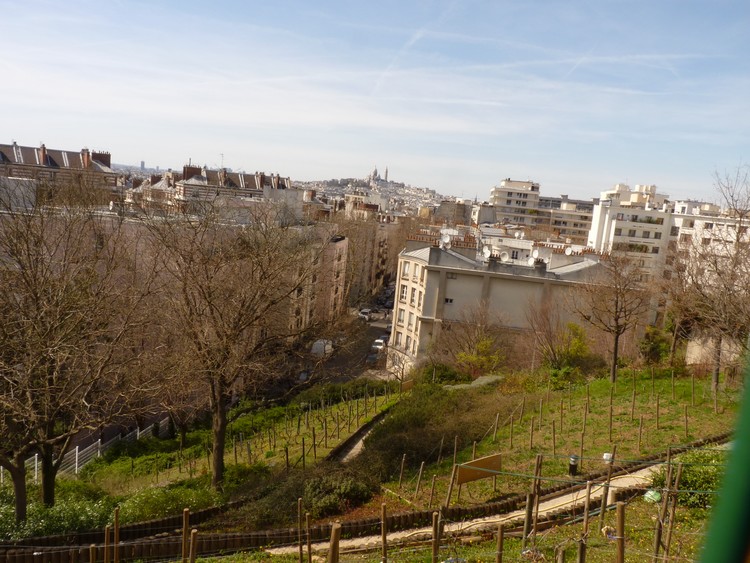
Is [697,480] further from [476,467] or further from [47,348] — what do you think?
[47,348]

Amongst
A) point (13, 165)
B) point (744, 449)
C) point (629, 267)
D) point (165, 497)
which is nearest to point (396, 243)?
point (13, 165)

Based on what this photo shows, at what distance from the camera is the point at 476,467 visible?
10.7 metres

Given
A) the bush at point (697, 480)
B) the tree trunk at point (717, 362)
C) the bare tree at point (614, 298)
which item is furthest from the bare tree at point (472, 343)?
the bush at point (697, 480)

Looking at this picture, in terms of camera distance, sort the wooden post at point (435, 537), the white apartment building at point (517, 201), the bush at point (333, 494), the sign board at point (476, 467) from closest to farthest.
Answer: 1. the wooden post at point (435, 537)
2. the sign board at point (476, 467)
3. the bush at point (333, 494)
4. the white apartment building at point (517, 201)

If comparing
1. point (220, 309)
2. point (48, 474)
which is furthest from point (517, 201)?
point (48, 474)

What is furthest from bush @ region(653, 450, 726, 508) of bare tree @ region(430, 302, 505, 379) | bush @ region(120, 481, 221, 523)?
bare tree @ region(430, 302, 505, 379)

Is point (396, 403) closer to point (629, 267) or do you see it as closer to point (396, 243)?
point (629, 267)

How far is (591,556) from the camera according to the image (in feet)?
27.3

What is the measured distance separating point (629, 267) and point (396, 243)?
137 ft

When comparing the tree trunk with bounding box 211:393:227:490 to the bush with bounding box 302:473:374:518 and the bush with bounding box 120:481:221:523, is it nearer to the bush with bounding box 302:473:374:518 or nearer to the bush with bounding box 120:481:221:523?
the bush with bounding box 120:481:221:523

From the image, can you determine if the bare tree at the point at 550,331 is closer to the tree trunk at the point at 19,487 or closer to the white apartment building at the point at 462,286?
the white apartment building at the point at 462,286

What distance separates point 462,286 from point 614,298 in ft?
30.1

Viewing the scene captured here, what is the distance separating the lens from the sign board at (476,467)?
10421mm

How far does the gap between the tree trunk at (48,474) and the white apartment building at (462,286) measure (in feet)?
61.3
